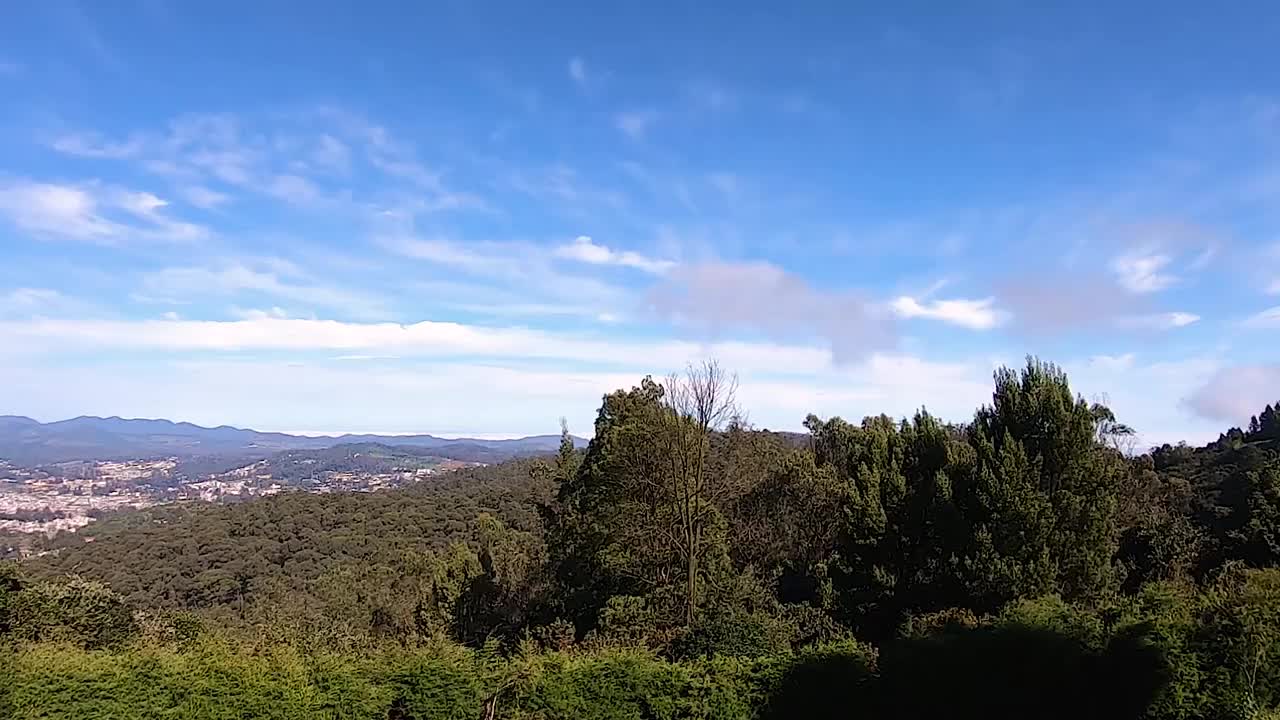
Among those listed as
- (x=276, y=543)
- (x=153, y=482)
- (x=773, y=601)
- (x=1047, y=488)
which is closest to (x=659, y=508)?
(x=773, y=601)

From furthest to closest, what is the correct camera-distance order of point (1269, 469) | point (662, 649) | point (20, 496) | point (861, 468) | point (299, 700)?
1. point (20, 496)
2. point (861, 468)
3. point (1269, 469)
4. point (662, 649)
5. point (299, 700)

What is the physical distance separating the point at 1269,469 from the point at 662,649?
1327 centimetres

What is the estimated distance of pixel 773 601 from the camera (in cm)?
1617

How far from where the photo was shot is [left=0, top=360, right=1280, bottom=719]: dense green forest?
31.9 feet

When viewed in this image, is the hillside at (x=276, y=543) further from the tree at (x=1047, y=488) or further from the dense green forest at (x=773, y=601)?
the tree at (x=1047, y=488)

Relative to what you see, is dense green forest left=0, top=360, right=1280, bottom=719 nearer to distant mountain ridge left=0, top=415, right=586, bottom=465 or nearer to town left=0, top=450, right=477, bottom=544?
town left=0, top=450, right=477, bottom=544

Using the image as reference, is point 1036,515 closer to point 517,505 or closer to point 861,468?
point 861,468

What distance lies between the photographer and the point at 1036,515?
1405 cm

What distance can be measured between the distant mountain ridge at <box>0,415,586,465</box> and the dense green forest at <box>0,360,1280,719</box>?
278 ft

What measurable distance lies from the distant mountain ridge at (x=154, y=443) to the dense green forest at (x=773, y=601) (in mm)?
84866

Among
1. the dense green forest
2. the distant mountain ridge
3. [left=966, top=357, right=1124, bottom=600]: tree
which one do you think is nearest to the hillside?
the dense green forest

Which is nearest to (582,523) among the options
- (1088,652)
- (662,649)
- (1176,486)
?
(662,649)

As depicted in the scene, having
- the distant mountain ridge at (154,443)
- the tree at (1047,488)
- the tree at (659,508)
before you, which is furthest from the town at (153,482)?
the tree at (1047,488)

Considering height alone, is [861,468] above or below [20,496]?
above
